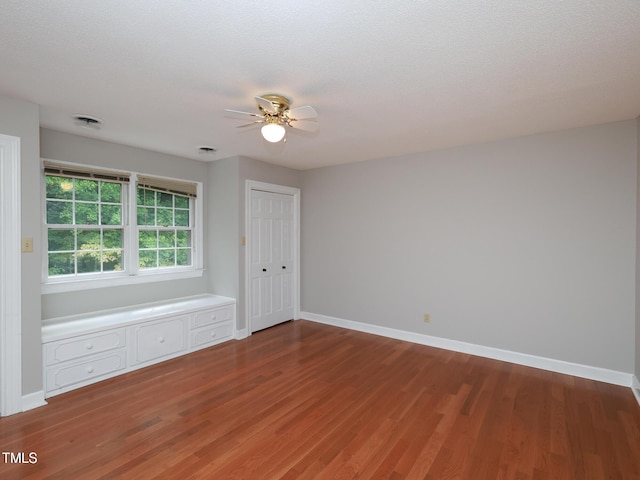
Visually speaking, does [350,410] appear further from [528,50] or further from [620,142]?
[620,142]

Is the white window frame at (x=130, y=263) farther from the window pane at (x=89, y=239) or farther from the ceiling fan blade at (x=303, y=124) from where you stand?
the ceiling fan blade at (x=303, y=124)

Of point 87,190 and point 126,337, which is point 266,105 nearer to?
point 87,190

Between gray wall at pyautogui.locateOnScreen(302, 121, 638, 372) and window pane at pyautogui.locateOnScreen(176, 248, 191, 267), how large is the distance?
6.89 feet

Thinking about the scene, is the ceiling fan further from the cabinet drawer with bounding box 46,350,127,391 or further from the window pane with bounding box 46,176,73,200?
the cabinet drawer with bounding box 46,350,127,391

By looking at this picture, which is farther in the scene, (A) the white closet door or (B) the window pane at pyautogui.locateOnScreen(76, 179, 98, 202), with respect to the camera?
(A) the white closet door

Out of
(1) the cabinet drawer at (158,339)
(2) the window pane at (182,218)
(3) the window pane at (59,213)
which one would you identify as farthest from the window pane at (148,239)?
(1) the cabinet drawer at (158,339)

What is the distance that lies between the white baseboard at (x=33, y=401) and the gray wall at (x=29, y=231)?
32 millimetres

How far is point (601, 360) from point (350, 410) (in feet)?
8.43

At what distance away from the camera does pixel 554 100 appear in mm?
2564

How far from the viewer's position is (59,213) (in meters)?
3.44

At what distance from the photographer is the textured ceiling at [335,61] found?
1.57 m

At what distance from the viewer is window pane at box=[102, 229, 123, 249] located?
380 cm

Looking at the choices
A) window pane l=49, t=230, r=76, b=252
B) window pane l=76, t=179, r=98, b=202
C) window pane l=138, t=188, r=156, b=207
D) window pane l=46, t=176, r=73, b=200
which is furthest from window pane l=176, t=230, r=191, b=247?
window pane l=46, t=176, r=73, b=200

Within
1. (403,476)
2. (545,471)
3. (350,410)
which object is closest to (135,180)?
(350,410)
